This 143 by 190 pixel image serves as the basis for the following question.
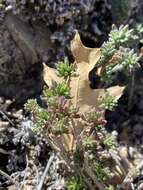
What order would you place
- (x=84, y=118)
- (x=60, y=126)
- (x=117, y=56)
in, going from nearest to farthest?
1. (x=60, y=126)
2. (x=84, y=118)
3. (x=117, y=56)

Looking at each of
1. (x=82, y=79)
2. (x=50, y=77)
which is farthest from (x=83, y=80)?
(x=50, y=77)

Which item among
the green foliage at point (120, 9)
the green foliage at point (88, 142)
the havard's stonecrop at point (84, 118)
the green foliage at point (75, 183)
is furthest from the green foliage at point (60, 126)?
the green foliage at point (120, 9)

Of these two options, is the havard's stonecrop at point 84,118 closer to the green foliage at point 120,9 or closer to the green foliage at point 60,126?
the green foliage at point 60,126

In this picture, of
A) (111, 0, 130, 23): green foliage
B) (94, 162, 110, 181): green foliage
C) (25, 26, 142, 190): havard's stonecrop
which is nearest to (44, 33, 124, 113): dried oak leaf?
(25, 26, 142, 190): havard's stonecrop

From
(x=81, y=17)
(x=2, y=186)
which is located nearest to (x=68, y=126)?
(x=2, y=186)

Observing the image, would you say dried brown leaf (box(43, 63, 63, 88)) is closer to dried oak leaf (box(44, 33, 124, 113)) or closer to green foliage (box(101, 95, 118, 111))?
dried oak leaf (box(44, 33, 124, 113))

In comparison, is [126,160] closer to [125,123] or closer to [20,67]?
[125,123]

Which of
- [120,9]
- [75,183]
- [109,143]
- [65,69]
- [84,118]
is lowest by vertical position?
[75,183]

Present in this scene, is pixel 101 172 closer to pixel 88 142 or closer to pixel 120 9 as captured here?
pixel 88 142

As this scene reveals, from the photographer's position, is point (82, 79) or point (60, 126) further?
point (82, 79)
